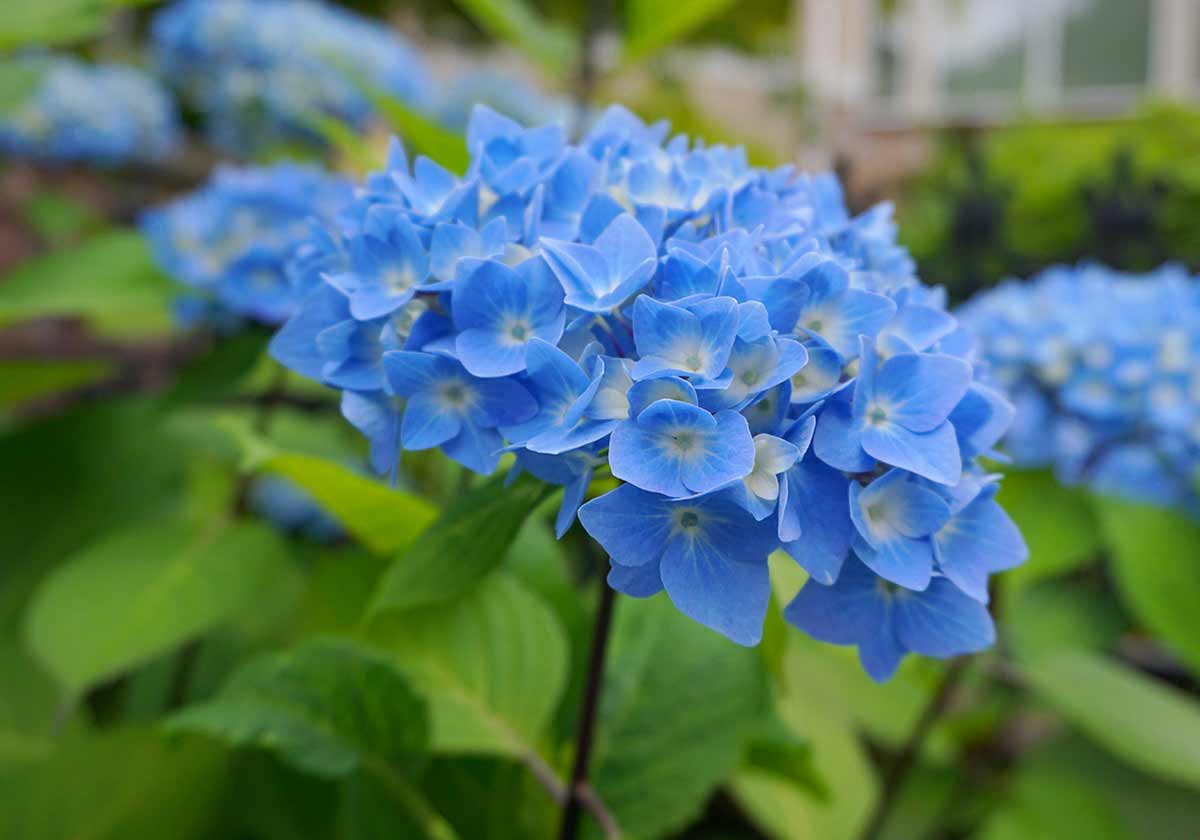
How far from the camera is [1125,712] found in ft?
2.53

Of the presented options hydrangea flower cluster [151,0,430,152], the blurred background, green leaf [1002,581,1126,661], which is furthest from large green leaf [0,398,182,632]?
green leaf [1002,581,1126,661]

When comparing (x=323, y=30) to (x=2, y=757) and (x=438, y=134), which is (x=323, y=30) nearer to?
(x=438, y=134)

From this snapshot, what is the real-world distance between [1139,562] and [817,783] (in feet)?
1.28

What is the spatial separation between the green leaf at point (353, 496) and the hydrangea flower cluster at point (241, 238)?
1.09 ft

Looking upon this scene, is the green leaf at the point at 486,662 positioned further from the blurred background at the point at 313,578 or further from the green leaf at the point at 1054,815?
the green leaf at the point at 1054,815

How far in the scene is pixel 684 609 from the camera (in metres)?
0.32

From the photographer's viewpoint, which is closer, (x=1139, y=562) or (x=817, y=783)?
(x=817, y=783)

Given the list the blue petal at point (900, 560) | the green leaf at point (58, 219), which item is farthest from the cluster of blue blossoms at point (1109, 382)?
the green leaf at point (58, 219)

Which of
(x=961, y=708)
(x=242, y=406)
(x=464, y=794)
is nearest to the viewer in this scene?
(x=464, y=794)

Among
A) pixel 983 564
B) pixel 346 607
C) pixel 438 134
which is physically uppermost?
pixel 438 134

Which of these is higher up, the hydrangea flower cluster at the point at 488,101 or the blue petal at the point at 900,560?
the blue petal at the point at 900,560

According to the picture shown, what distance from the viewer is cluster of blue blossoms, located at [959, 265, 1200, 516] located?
0.84m

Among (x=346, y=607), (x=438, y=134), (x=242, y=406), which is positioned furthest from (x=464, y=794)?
(x=242, y=406)

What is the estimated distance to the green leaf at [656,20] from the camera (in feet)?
2.85
